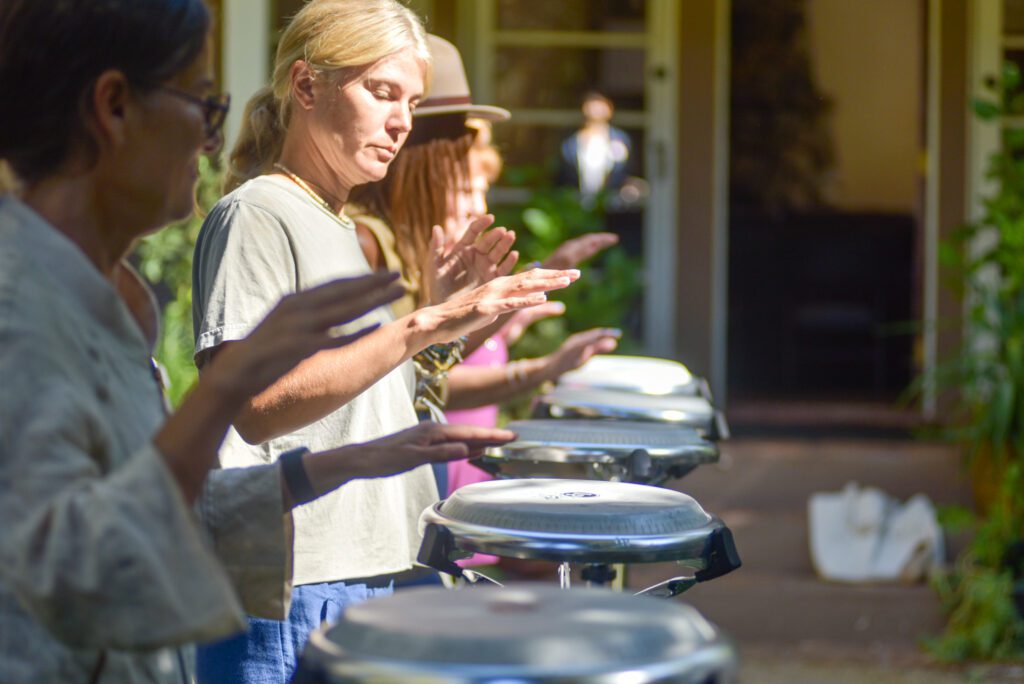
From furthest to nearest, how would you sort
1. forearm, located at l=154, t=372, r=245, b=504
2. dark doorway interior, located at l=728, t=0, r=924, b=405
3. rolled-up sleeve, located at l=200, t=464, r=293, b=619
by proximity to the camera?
1. dark doorway interior, located at l=728, t=0, r=924, b=405
2. rolled-up sleeve, located at l=200, t=464, r=293, b=619
3. forearm, located at l=154, t=372, r=245, b=504

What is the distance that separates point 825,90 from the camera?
428 inches

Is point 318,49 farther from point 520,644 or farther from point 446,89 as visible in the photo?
point 520,644

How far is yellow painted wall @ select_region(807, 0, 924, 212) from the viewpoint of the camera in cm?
1084

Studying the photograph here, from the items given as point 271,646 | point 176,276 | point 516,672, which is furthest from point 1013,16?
point 516,672

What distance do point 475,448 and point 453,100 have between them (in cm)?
140

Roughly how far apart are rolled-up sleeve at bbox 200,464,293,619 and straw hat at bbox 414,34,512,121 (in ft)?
4.93

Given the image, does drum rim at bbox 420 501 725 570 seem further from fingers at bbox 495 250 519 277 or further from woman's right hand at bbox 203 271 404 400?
fingers at bbox 495 250 519 277

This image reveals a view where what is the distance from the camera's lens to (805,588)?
17.9 ft

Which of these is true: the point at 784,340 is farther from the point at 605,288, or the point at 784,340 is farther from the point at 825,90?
the point at 605,288

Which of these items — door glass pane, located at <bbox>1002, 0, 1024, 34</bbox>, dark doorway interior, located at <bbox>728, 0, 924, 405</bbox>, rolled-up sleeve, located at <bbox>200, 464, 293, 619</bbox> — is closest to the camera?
rolled-up sleeve, located at <bbox>200, 464, 293, 619</bbox>

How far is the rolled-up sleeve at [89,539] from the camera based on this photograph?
1160 mm

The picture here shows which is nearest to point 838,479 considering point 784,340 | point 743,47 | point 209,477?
point 784,340

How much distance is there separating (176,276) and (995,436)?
3320 millimetres

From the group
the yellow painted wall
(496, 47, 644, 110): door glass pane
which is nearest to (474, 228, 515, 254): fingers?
(496, 47, 644, 110): door glass pane
